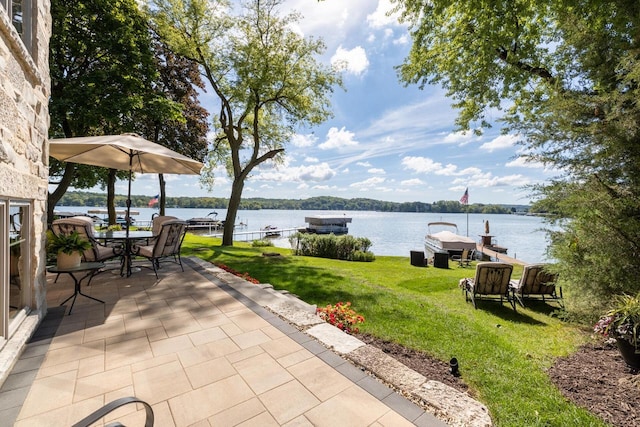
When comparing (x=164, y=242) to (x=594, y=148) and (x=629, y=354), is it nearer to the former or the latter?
(x=629, y=354)

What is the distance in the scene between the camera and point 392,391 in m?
2.04

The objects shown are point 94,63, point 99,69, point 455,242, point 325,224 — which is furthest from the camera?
point 325,224

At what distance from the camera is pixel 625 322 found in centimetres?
274

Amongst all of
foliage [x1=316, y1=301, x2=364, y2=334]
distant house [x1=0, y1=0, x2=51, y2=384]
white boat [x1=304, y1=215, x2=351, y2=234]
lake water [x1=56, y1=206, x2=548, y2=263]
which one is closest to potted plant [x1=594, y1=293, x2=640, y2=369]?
lake water [x1=56, y1=206, x2=548, y2=263]

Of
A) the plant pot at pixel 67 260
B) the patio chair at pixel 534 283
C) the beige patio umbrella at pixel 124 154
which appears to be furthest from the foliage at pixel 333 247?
the plant pot at pixel 67 260

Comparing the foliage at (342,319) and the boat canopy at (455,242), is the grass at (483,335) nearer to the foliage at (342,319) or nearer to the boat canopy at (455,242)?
the foliage at (342,319)

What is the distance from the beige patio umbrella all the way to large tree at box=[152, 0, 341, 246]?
19.5 ft

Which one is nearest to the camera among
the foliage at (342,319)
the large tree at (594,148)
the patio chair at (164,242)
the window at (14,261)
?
the window at (14,261)

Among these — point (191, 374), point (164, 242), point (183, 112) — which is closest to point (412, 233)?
point (183, 112)

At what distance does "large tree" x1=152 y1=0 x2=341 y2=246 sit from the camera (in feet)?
35.2

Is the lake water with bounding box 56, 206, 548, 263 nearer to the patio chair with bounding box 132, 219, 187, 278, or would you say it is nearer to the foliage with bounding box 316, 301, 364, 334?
the foliage with bounding box 316, 301, 364, 334

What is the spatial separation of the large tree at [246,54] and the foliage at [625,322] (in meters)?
11.3

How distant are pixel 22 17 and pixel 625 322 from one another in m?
6.69

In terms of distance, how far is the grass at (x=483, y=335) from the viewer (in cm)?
214
